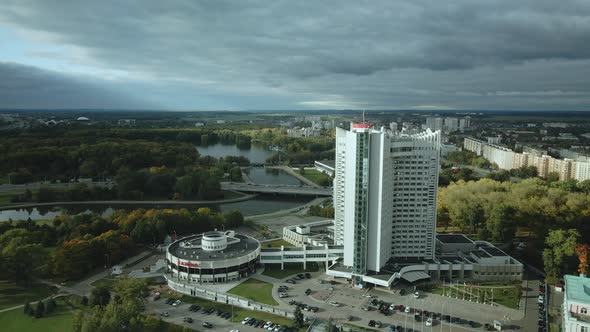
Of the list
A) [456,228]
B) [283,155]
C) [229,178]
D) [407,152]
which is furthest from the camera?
[283,155]

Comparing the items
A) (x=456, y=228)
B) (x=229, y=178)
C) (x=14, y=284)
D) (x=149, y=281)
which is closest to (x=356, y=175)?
(x=149, y=281)

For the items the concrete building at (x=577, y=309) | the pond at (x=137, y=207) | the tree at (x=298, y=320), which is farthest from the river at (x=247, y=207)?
the concrete building at (x=577, y=309)

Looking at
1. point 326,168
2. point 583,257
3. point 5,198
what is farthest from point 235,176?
point 583,257

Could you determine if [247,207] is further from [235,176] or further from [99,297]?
[99,297]

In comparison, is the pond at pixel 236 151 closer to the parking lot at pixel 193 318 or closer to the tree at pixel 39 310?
the parking lot at pixel 193 318

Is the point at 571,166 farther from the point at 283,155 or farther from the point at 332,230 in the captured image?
the point at 283,155

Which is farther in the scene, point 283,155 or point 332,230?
point 283,155
